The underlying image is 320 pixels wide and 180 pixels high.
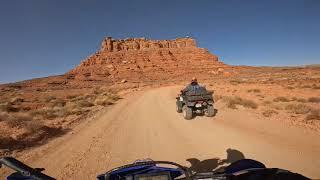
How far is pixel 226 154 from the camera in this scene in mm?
9297

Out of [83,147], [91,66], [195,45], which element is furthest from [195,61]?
[83,147]

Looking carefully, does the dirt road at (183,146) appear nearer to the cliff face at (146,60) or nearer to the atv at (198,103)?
the atv at (198,103)

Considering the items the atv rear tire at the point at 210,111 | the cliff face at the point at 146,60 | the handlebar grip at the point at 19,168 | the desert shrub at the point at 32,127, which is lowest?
the desert shrub at the point at 32,127

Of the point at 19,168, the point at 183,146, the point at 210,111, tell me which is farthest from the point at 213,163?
the point at 210,111

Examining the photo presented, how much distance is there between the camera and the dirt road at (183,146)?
8.58m

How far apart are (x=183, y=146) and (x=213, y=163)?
2288 millimetres

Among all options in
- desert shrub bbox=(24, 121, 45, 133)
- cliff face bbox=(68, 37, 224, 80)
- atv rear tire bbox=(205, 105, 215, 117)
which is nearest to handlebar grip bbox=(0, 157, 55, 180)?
desert shrub bbox=(24, 121, 45, 133)

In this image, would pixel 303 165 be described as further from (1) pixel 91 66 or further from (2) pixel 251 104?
(1) pixel 91 66

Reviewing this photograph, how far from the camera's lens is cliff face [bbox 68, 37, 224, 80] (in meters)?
130

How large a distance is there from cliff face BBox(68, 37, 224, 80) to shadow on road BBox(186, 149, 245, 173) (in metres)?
113

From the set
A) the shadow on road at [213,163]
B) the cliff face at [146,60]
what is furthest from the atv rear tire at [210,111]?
the cliff face at [146,60]

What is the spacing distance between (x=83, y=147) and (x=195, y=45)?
6187 inches

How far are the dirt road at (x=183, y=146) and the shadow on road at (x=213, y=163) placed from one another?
0.08 ft

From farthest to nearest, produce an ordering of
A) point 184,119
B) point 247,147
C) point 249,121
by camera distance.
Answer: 1. point 184,119
2. point 249,121
3. point 247,147
